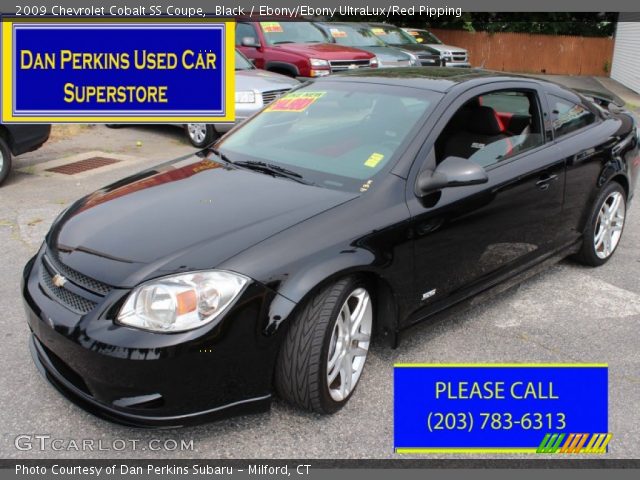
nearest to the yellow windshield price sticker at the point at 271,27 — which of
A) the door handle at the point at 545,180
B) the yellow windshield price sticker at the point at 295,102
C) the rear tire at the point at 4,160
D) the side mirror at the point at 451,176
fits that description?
the rear tire at the point at 4,160

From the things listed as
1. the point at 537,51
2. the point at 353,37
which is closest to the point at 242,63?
the point at 353,37

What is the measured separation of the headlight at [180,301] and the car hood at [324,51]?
30.6 ft

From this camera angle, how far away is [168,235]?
9.69 ft

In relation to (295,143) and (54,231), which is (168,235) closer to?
(54,231)

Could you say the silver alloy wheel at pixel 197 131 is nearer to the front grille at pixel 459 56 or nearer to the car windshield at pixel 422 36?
the front grille at pixel 459 56

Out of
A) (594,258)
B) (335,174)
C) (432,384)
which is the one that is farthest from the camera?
(594,258)

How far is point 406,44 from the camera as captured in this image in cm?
1543

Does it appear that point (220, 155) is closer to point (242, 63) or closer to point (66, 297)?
point (66, 297)

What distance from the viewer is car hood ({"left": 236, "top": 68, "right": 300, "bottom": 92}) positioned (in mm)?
9305

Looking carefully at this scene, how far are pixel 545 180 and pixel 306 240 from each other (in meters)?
2.02

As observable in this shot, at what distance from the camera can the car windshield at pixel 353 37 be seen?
46.6 feet

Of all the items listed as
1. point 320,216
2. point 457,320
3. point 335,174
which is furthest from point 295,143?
point 457,320

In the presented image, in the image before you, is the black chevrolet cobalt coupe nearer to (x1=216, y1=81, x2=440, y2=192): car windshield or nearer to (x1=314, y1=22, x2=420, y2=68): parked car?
(x1=216, y1=81, x2=440, y2=192): car windshield

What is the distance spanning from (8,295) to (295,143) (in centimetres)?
224
